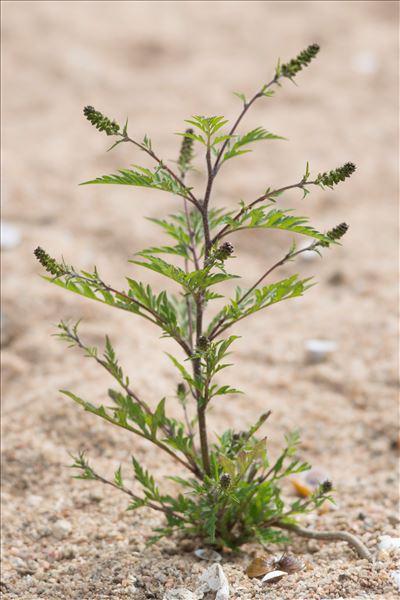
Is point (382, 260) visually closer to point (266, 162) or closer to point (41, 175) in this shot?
point (266, 162)

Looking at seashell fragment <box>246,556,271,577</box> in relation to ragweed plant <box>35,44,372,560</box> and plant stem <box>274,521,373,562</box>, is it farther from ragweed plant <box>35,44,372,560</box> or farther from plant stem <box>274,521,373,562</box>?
plant stem <box>274,521,373,562</box>

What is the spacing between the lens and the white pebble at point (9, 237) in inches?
161

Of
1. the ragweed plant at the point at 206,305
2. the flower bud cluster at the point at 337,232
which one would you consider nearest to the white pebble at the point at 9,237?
the ragweed plant at the point at 206,305

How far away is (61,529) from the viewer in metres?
2.45

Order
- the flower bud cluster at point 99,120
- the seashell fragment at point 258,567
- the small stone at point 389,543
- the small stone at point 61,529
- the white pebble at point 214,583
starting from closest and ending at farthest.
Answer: the flower bud cluster at point 99,120, the white pebble at point 214,583, the seashell fragment at point 258,567, the small stone at point 389,543, the small stone at point 61,529

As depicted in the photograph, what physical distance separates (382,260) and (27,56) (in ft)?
10.3

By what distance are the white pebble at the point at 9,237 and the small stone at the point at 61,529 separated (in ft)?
6.31

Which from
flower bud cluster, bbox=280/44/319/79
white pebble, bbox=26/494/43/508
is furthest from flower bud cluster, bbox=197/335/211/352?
white pebble, bbox=26/494/43/508

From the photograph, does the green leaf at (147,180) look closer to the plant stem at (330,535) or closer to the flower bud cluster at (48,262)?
the flower bud cluster at (48,262)

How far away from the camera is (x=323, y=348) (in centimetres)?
358

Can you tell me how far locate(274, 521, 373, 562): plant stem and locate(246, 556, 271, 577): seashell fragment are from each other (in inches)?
6.9

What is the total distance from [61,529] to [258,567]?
0.65m

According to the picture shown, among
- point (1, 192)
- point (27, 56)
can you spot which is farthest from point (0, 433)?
point (27, 56)

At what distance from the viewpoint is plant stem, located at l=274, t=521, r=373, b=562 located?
2.21 metres
